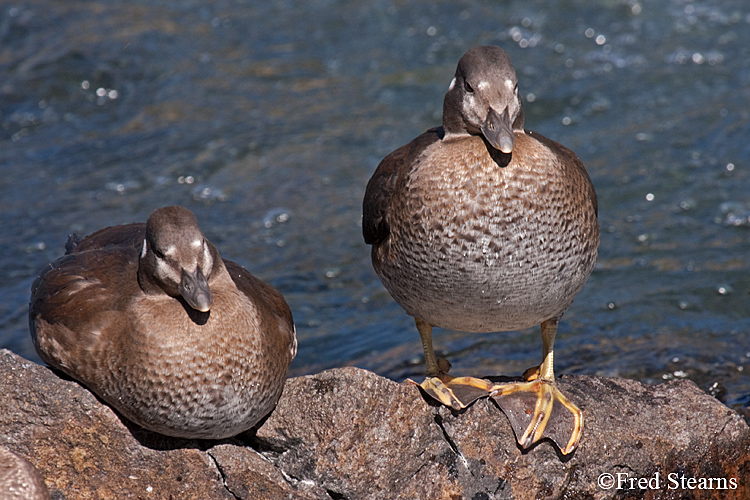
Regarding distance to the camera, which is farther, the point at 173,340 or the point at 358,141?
the point at 358,141

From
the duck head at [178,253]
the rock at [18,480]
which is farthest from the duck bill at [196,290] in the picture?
the rock at [18,480]

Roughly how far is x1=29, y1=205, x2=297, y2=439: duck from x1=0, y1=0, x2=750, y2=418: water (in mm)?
2409

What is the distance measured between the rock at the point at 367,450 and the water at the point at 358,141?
1462mm

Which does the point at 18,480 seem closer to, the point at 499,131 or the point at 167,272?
the point at 167,272

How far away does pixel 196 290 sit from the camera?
397 cm

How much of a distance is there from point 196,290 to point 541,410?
6.16 feet

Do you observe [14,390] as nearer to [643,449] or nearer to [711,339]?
[643,449]

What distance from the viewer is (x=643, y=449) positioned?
14.8 feet

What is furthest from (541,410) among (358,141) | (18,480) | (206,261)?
(358,141)

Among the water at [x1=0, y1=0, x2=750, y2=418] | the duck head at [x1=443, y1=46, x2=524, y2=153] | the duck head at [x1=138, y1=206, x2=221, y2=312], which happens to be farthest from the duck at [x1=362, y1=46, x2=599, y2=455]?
the water at [x1=0, y1=0, x2=750, y2=418]

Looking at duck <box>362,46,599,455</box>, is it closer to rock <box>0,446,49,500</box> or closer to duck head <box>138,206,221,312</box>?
duck head <box>138,206,221,312</box>

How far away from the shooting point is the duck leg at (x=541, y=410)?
4473mm

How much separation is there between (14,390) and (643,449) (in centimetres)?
310

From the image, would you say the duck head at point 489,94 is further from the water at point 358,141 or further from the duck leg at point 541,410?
the water at point 358,141
